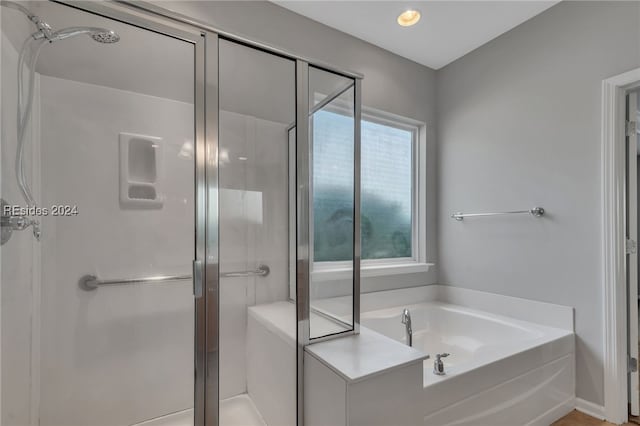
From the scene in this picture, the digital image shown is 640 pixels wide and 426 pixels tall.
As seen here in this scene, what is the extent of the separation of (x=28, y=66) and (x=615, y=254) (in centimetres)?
312

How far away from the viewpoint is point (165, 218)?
171 centimetres

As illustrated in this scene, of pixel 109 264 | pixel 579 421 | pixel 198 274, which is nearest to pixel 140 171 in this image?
pixel 109 264

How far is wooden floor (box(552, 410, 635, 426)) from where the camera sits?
5.86ft

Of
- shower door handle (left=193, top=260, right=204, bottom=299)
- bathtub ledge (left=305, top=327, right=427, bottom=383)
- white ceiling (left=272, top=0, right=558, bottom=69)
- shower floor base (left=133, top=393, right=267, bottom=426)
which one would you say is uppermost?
white ceiling (left=272, top=0, right=558, bottom=69)

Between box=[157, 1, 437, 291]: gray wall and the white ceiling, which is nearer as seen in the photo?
box=[157, 1, 437, 291]: gray wall

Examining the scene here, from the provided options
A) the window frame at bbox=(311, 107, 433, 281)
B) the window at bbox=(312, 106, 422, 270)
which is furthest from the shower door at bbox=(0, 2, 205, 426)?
the window frame at bbox=(311, 107, 433, 281)

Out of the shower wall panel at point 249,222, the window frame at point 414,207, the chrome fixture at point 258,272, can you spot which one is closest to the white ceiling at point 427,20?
the window frame at point 414,207

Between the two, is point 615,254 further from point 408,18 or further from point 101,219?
point 101,219

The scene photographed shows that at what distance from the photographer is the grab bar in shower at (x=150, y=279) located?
1.53m

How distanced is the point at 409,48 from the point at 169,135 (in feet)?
6.71

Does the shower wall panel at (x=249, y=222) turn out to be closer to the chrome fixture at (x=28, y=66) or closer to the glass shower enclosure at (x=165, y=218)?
the glass shower enclosure at (x=165, y=218)

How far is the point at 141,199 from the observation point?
1.66 meters

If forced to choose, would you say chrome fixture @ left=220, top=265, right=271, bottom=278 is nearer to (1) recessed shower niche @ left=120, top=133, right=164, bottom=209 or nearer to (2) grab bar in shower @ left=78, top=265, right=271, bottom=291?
(2) grab bar in shower @ left=78, top=265, right=271, bottom=291

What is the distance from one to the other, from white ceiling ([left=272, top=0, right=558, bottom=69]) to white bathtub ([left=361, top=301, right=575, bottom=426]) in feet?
7.14
